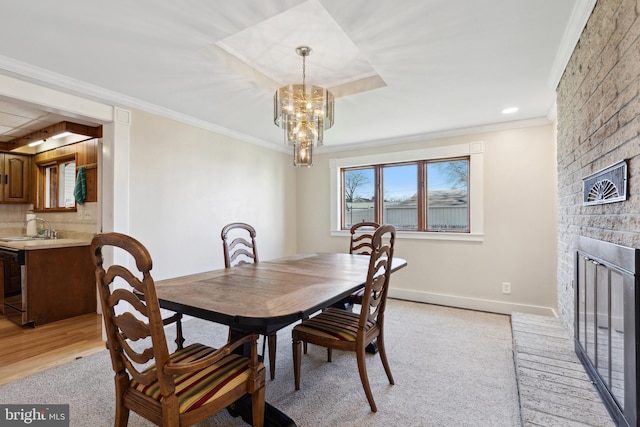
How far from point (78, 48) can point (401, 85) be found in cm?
230

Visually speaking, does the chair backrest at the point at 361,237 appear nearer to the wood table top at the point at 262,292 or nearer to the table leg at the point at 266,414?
the wood table top at the point at 262,292

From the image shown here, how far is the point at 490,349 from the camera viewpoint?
8.80 ft

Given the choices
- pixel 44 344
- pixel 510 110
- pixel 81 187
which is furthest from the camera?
pixel 81 187

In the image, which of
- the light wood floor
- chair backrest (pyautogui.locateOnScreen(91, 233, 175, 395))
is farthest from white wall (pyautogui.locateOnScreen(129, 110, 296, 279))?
chair backrest (pyautogui.locateOnScreen(91, 233, 175, 395))

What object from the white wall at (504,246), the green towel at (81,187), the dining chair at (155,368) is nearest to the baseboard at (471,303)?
the white wall at (504,246)

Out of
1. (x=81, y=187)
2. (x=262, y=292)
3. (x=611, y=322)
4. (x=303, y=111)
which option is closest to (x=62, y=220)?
(x=81, y=187)

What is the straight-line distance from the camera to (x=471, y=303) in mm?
3791

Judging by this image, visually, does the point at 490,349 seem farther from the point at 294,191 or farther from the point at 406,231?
the point at 294,191

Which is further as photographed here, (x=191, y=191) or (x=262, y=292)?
(x=191, y=191)

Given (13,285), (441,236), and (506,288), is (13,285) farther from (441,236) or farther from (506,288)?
(506,288)

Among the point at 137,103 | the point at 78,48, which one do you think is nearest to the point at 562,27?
the point at 78,48

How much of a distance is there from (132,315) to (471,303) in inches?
147

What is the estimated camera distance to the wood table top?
1.32m

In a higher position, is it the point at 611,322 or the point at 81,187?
the point at 81,187
